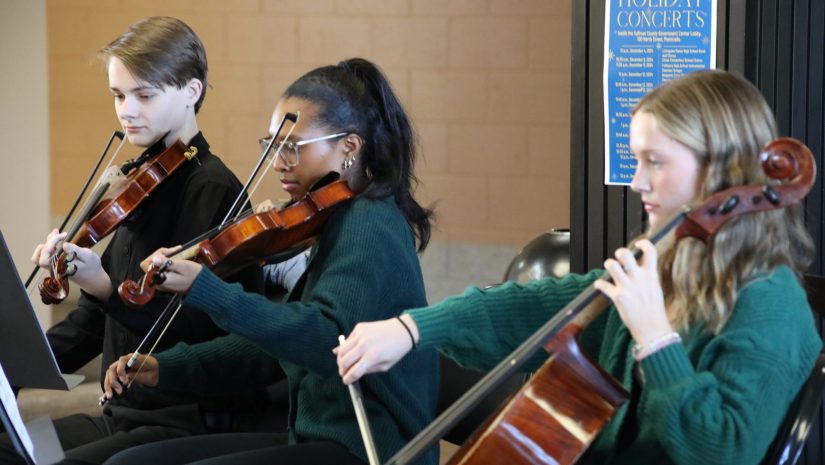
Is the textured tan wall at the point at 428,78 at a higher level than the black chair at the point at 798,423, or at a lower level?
higher

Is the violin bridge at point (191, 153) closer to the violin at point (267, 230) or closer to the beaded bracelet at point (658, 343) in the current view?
the violin at point (267, 230)

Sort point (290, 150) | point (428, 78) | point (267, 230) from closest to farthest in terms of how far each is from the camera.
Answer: point (267, 230)
point (290, 150)
point (428, 78)

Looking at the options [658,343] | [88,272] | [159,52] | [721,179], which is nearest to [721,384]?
[658,343]

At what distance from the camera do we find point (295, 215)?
1914mm

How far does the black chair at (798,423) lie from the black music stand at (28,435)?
2.97ft

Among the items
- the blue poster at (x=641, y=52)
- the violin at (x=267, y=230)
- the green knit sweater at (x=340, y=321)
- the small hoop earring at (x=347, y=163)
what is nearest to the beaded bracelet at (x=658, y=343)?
the green knit sweater at (x=340, y=321)

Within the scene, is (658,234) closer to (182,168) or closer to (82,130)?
(182,168)

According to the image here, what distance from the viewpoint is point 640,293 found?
4.30 ft

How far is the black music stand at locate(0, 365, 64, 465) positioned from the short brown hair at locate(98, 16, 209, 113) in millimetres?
782

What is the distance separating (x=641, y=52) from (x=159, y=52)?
932 mm

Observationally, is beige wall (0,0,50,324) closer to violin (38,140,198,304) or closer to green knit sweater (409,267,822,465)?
violin (38,140,198,304)

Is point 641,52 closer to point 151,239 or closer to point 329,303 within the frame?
point 329,303

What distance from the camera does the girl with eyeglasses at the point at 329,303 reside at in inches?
70.1

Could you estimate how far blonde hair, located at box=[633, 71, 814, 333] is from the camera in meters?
1.39
